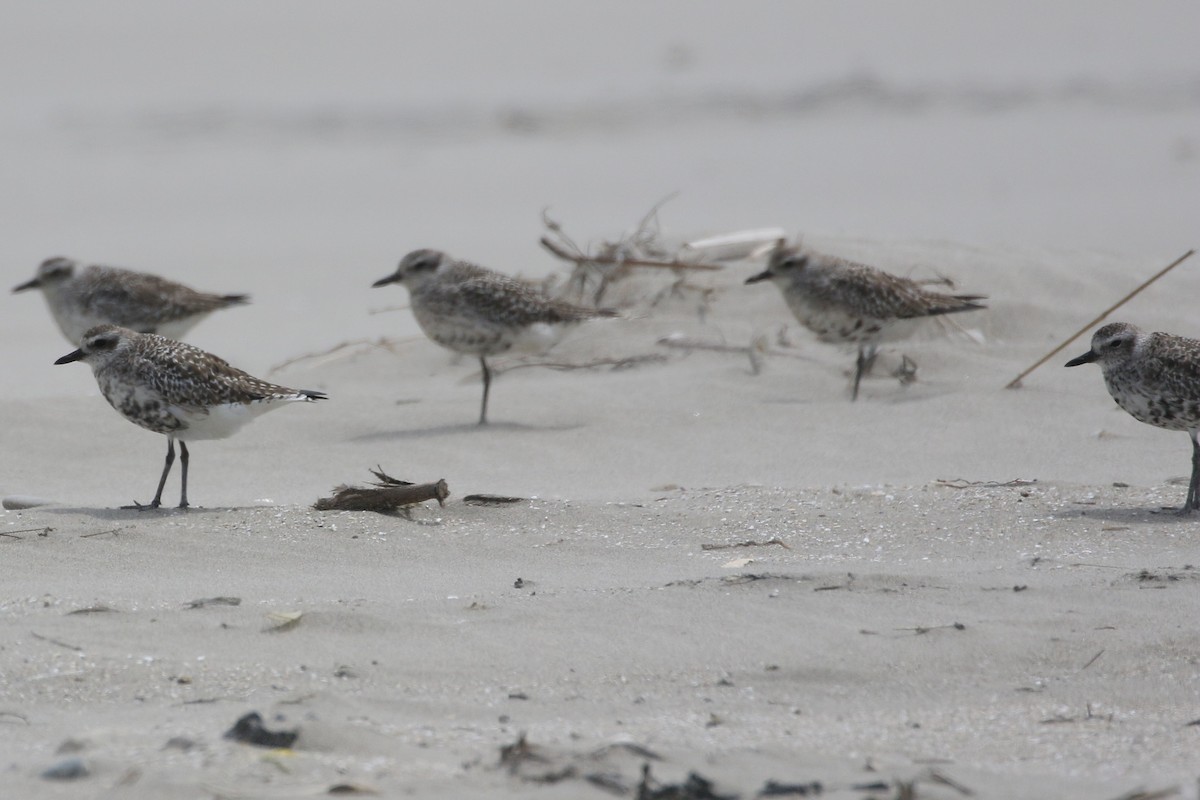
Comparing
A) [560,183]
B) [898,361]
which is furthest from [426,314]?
[560,183]

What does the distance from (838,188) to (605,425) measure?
9762 mm

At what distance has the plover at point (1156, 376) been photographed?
23.8 ft

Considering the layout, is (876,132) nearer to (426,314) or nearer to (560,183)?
(560,183)

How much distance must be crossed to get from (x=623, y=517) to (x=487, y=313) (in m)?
3.99

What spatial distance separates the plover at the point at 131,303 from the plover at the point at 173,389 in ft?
10.2

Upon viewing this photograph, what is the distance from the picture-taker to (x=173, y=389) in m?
7.72

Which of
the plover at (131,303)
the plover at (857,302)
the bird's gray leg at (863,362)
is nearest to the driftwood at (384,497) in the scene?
the bird's gray leg at (863,362)

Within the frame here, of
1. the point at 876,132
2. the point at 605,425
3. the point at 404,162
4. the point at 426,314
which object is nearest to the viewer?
the point at 605,425

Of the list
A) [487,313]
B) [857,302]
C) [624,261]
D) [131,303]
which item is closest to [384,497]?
[487,313]

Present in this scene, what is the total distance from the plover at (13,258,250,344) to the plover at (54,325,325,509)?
3113 mm

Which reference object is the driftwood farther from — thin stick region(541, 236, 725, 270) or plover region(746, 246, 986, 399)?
thin stick region(541, 236, 725, 270)

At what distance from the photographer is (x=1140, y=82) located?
25.6 metres

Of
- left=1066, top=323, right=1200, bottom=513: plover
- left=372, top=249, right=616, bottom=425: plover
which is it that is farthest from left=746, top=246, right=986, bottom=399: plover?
left=1066, top=323, right=1200, bottom=513: plover

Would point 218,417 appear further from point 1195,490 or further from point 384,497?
point 1195,490
